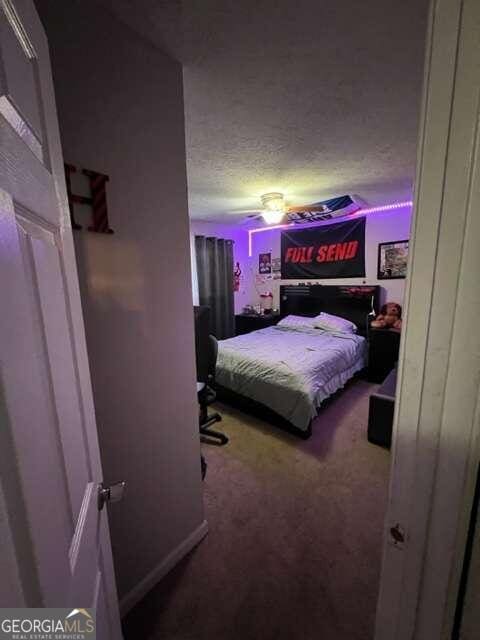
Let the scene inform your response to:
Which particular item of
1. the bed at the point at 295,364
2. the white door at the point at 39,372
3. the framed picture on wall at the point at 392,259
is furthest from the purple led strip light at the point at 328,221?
the white door at the point at 39,372

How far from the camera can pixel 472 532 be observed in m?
0.47

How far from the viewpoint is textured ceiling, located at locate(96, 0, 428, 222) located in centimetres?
95

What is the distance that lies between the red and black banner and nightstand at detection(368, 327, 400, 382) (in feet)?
3.41

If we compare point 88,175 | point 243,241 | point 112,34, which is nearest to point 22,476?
point 88,175

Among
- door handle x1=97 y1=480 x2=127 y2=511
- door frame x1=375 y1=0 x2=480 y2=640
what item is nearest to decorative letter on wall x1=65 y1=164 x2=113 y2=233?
door handle x1=97 y1=480 x2=127 y2=511

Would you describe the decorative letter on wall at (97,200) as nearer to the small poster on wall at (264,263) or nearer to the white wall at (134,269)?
the white wall at (134,269)

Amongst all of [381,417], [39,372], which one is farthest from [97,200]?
[381,417]

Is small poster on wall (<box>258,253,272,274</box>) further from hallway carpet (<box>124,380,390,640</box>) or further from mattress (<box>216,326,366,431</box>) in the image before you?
hallway carpet (<box>124,380,390,640</box>)

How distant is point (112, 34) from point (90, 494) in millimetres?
1520

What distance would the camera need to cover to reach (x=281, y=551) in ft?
4.76

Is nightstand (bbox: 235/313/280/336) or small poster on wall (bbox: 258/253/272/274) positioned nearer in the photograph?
nightstand (bbox: 235/313/280/336)

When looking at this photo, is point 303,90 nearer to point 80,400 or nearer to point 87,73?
point 87,73

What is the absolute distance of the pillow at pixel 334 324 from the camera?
12.4 ft

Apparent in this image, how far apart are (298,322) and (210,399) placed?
214 centimetres
